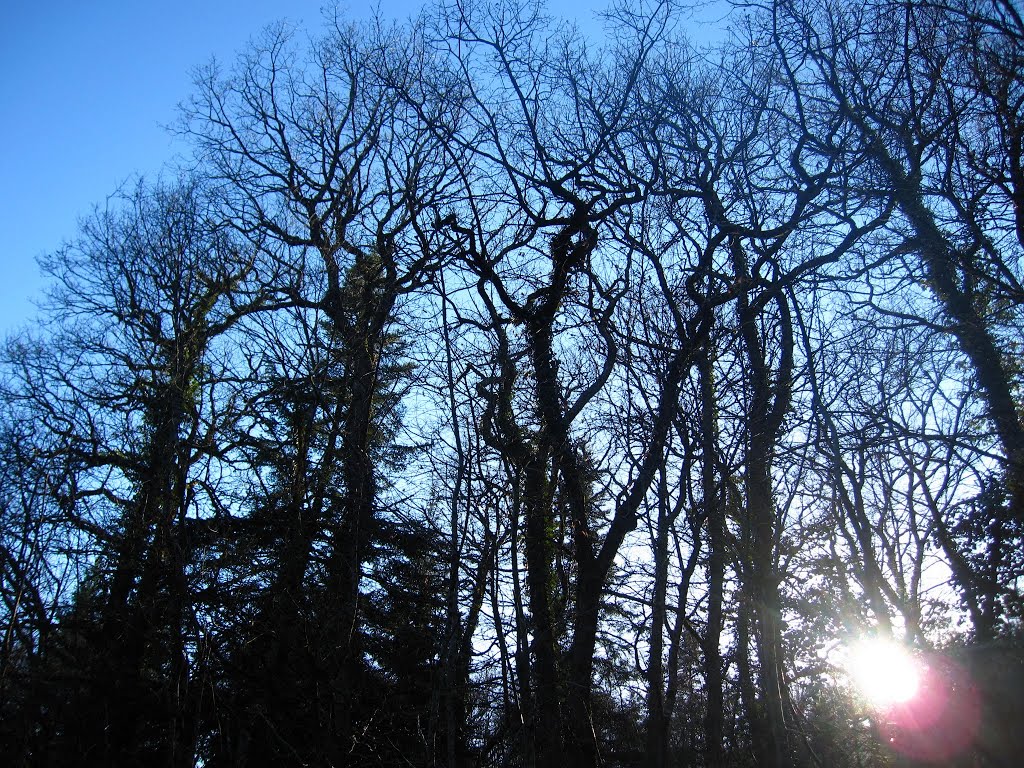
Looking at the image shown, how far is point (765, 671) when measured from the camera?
632cm

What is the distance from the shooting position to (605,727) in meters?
8.69

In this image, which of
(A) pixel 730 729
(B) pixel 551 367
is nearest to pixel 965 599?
(A) pixel 730 729

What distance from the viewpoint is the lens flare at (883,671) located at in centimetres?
868

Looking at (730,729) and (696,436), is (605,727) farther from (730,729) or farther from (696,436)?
(696,436)

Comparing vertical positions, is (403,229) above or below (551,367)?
above

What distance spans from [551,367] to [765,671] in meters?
3.60

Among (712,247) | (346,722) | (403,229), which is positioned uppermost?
(403,229)

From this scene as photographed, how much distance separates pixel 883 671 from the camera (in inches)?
405

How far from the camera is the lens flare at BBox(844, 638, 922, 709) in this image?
8.68 metres

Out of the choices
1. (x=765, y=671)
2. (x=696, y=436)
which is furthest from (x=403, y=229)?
(x=765, y=671)

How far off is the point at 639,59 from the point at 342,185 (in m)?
5.53

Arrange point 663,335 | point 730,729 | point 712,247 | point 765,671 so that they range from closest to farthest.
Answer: point 765,671, point 663,335, point 712,247, point 730,729

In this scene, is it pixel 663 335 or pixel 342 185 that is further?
pixel 342 185

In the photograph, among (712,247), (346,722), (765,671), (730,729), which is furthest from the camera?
(730,729)
